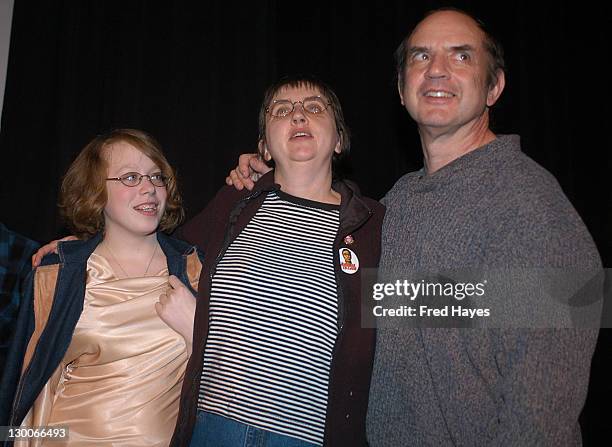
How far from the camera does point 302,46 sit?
10.1 feet

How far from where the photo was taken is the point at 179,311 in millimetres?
1683

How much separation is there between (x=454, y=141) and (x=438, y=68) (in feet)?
0.79

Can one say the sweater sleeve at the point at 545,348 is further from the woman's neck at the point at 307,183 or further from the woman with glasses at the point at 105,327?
the woman with glasses at the point at 105,327

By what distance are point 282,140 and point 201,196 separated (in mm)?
1123

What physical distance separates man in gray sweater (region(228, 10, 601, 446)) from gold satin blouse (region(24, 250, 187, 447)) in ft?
2.34

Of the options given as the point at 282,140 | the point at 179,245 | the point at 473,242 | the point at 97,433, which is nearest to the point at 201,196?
the point at 179,245

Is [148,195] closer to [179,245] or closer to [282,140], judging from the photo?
[179,245]

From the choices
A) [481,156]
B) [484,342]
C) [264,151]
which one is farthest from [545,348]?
[264,151]

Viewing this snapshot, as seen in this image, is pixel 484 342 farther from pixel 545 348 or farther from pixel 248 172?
pixel 248 172

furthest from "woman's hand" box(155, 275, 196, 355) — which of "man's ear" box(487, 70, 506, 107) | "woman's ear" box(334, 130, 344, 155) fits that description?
"man's ear" box(487, 70, 506, 107)

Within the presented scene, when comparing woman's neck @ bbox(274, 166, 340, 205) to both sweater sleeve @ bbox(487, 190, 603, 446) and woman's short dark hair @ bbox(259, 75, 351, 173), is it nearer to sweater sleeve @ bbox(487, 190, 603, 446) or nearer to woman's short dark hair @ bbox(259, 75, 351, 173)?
woman's short dark hair @ bbox(259, 75, 351, 173)

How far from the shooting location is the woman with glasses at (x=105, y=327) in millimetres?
1618

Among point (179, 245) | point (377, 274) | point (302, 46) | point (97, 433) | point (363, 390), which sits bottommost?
point (97, 433)

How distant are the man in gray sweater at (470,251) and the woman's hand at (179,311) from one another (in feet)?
2.13
